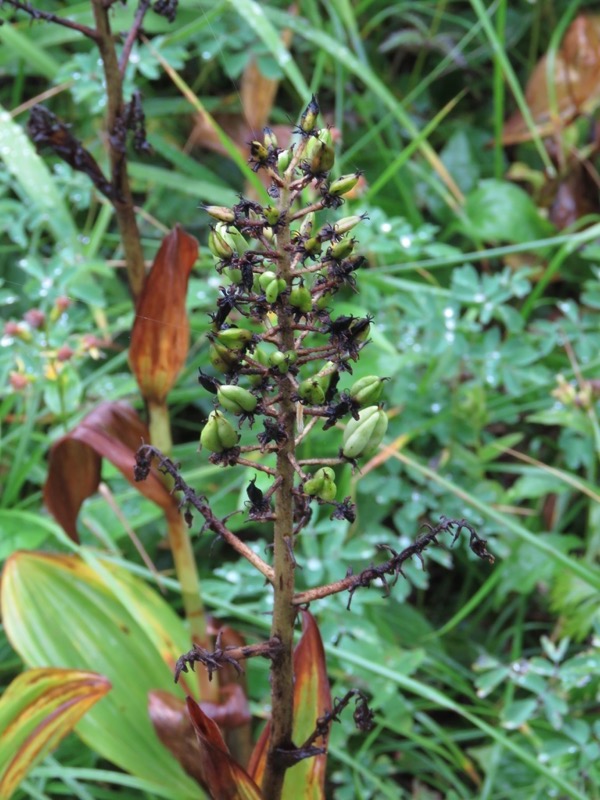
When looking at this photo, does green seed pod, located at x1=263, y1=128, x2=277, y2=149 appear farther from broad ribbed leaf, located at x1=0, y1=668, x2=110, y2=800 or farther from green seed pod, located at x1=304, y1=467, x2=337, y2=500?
broad ribbed leaf, located at x1=0, y1=668, x2=110, y2=800

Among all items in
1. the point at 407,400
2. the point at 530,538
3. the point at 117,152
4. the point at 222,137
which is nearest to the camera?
the point at 117,152

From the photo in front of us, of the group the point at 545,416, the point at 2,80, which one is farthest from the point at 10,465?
the point at 2,80

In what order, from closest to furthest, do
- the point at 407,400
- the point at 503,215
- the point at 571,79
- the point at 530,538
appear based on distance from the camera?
1. the point at 530,538
2. the point at 407,400
3. the point at 503,215
4. the point at 571,79

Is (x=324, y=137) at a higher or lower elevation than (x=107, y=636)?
higher

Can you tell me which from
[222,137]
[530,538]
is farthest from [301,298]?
[222,137]

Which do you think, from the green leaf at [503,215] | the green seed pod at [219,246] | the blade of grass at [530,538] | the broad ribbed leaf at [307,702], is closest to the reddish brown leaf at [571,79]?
the green leaf at [503,215]

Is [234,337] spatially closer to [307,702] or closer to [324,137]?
[324,137]

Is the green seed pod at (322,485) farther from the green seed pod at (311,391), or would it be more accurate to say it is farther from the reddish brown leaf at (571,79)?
the reddish brown leaf at (571,79)
